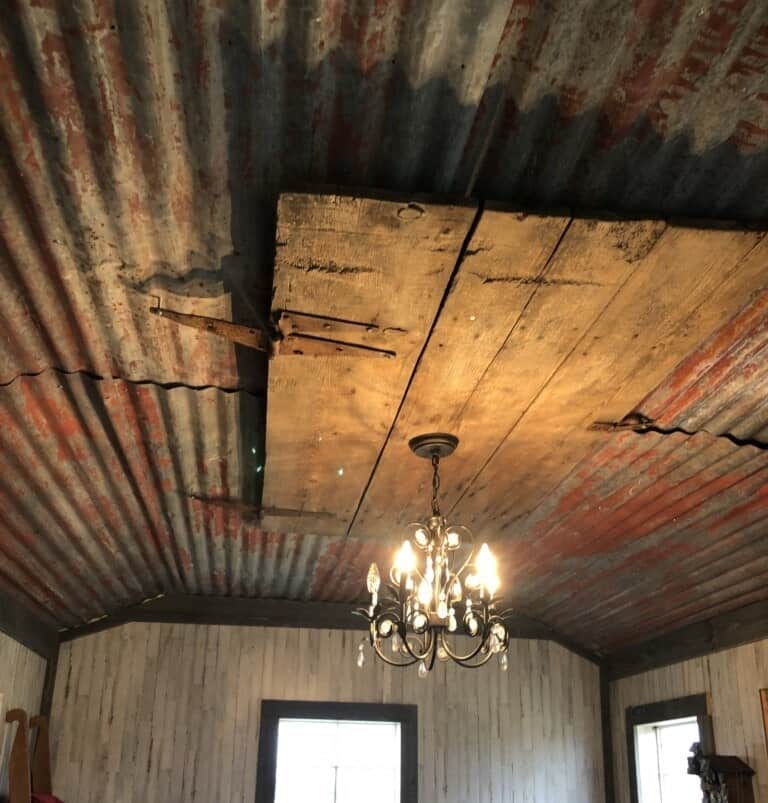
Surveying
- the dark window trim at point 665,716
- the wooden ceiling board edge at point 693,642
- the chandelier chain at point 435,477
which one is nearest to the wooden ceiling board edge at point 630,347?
the chandelier chain at point 435,477

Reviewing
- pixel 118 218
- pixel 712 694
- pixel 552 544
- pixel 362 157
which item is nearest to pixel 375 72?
pixel 362 157

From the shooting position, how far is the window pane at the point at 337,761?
6.82 metres

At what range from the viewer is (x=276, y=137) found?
83.7 inches

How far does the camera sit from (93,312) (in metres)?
2.83

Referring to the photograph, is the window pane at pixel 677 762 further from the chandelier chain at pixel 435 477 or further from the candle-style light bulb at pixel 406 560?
the candle-style light bulb at pixel 406 560

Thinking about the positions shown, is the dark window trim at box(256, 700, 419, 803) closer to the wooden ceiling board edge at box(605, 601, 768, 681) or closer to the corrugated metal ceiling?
the wooden ceiling board edge at box(605, 601, 768, 681)

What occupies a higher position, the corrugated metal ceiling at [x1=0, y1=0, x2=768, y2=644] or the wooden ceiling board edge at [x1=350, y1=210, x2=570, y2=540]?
the corrugated metal ceiling at [x1=0, y1=0, x2=768, y2=644]

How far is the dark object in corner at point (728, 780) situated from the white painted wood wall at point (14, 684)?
4.53 metres

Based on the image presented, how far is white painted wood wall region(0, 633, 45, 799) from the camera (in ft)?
18.4

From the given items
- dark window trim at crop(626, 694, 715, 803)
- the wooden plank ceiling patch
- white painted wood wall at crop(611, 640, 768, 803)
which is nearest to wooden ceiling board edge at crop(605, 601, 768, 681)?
white painted wood wall at crop(611, 640, 768, 803)

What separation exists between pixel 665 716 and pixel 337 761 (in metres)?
2.57

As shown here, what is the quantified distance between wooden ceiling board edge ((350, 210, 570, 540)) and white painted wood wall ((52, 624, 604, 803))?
3.42 meters

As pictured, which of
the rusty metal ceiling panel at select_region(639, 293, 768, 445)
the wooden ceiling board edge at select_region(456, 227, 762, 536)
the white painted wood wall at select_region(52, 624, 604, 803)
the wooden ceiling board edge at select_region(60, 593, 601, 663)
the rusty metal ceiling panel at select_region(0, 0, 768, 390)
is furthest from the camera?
the wooden ceiling board edge at select_region(60, 593, 601, 663)

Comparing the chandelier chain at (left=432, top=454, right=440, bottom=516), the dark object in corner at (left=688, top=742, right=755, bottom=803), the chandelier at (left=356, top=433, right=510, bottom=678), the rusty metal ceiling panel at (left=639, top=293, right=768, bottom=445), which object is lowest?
the dark object in corner at (left=688, top=742, right=755, bottom=803)
